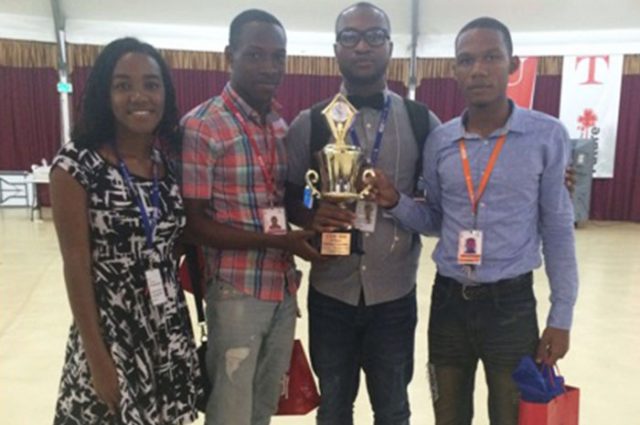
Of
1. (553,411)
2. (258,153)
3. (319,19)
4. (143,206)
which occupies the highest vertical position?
(319,19)

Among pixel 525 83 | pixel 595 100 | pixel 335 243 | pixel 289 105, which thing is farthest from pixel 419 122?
pixel 289 105

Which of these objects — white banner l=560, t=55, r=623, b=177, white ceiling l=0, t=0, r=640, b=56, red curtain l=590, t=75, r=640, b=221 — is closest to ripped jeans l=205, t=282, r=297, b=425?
white ceiling l=0, t=0, r=640, b=56

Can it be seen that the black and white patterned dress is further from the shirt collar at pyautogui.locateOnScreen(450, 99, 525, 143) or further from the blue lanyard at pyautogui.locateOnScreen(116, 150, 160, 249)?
the shirt collar at pyautogui.locateOnScreen(450, 99, 525, 143)

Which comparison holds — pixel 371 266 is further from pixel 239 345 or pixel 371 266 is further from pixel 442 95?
pixel 442 95

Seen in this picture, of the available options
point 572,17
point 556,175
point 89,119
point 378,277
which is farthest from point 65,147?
point 572,17

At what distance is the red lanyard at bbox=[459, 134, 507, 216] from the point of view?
154cm

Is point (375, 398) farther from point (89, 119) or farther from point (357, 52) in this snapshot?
point (89, 119)

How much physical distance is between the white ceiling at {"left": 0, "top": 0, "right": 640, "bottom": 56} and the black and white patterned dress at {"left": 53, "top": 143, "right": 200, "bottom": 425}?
7618 mm

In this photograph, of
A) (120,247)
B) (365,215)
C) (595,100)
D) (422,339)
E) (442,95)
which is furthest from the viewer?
(442,95)

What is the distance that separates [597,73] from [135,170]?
347 inches

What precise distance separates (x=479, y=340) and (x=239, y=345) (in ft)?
2.24

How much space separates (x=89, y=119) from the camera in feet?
4.58

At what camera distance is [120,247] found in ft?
4.51

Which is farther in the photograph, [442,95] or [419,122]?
[442,95]
